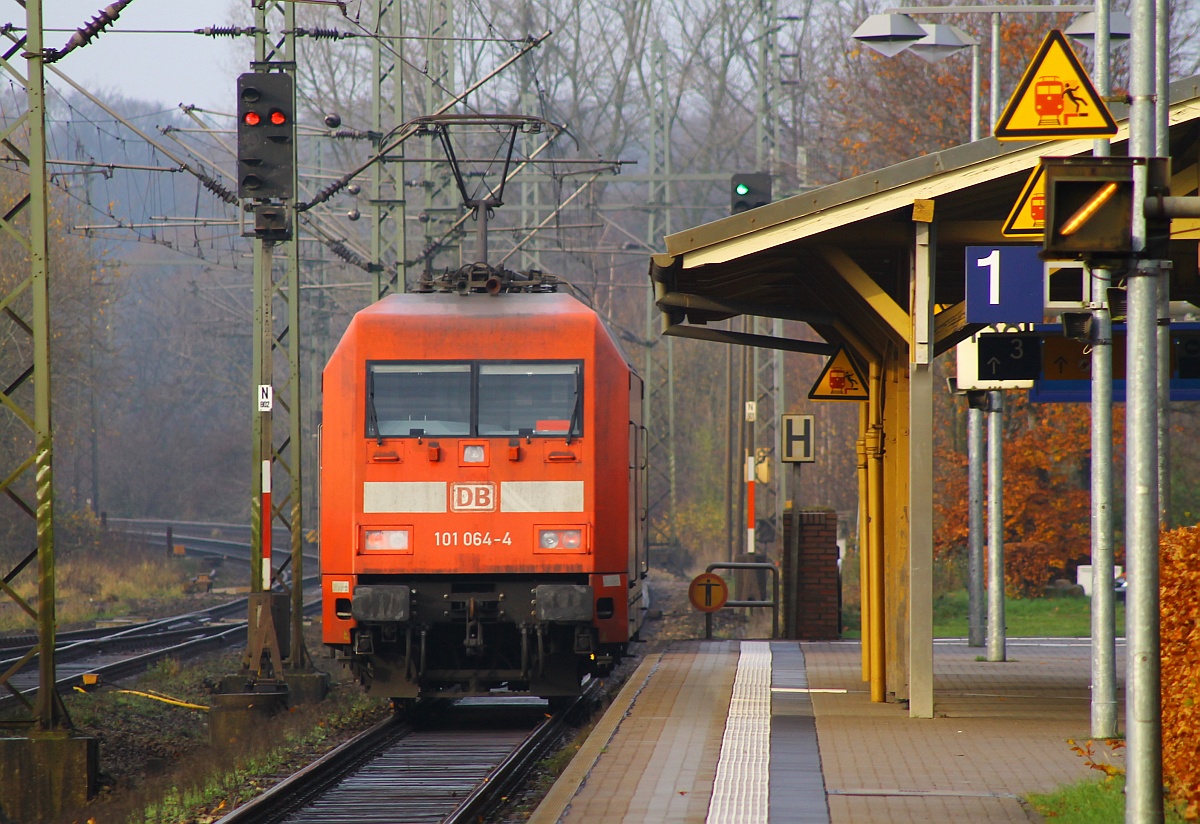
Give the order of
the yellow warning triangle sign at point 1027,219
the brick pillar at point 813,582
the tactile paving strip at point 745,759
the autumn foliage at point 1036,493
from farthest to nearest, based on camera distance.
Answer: the autumn foliage at point 1036,493 < the brick pillar at point 813,582 < the yellow warning triangle sign at point 1027,219 < the tactile paving strip at point 745,759

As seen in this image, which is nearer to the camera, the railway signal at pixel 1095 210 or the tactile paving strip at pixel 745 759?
the railway signal at pixel 1095 210

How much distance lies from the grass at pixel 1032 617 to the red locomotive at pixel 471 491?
30.1 ft

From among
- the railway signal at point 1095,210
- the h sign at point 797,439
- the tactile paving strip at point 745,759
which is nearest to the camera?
the railway signal at point 1095,210

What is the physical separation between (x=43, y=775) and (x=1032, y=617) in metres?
17.2

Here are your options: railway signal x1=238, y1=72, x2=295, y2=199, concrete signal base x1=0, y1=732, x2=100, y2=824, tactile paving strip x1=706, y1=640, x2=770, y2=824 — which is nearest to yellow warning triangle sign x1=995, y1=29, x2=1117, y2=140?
tactile paving strip x1=706, y1=640, x2=770, y2=824

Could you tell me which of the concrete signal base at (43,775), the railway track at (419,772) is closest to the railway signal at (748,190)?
the railway track at (419,772)

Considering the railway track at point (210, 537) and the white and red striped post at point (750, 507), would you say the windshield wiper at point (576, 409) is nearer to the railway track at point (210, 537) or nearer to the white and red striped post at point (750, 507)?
the white and red striped post at point (750, 507)

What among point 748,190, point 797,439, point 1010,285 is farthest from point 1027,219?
point 797,439

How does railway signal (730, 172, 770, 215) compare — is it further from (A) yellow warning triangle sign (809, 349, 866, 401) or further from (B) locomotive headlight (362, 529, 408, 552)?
(B) locomotive headlight (362, 529, 408, 552)

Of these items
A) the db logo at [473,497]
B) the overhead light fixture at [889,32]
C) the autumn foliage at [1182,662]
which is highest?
the overhead light fixture at [889,32]

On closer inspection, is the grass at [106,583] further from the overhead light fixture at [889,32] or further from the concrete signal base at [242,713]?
the overhead light fixture at [889,32]

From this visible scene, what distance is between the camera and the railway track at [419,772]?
9758mm

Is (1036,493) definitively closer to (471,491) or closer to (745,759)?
(471,491)

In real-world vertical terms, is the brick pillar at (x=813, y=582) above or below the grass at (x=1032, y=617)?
above
